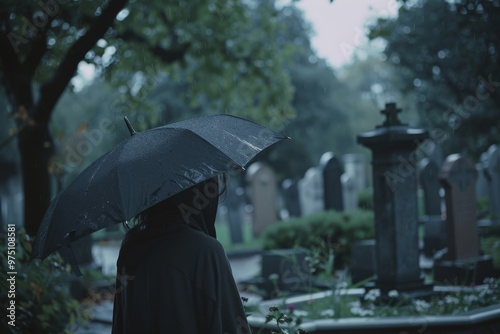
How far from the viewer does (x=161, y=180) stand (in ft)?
9.40

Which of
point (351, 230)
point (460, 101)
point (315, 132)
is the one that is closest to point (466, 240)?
point (351, 230)

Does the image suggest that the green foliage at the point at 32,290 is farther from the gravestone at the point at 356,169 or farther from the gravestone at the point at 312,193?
the gravestone at the point at 356,169

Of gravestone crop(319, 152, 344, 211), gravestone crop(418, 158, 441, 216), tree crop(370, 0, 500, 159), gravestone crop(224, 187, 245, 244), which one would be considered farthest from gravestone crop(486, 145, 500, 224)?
tree crop(370, 0, 500, 159)

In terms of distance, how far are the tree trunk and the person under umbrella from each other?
13.9 ft

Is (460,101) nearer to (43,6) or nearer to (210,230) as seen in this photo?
(43,6)

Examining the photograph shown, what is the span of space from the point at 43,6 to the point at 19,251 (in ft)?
10.4

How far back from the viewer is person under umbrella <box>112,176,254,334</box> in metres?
2.73

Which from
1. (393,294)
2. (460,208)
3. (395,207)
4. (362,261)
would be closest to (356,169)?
(460,208)

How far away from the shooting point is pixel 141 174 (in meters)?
2.91

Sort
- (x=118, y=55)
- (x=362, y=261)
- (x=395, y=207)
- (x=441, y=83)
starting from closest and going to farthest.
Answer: (x=395, y=207) < (x=362, y=261) < (x=118, y=55) < (x=441, y=83)

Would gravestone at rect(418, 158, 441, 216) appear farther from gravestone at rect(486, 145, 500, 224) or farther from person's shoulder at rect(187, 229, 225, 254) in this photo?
person's shoulder at rect(187, 229, 225, 254)

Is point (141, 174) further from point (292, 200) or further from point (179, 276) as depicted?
point (292, 200)

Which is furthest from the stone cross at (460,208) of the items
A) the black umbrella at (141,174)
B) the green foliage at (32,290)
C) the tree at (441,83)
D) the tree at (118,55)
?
the tree at (441,83)

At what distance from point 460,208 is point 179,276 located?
25.1 ft
